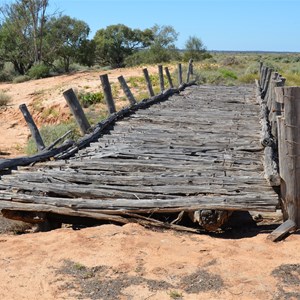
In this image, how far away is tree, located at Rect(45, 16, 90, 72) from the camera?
30.9 metres

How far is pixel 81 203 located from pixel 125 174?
855 mm

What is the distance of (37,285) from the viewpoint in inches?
142

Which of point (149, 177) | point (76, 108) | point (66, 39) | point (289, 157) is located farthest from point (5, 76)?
point (289, 157)

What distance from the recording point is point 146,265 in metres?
3.87

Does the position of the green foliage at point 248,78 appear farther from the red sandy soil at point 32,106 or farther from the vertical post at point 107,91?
the vertical post at point 107,91

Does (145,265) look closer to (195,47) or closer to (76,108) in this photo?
(76,108)

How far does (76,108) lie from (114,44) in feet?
89.9

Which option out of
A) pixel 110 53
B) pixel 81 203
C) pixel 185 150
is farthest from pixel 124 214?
pixel 110 53

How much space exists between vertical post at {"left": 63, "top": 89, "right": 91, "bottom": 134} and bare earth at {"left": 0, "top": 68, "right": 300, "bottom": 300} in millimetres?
3137

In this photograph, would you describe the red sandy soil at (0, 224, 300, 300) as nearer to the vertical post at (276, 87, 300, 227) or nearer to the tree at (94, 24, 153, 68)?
the vertical post at (276, 87, 300, 227)

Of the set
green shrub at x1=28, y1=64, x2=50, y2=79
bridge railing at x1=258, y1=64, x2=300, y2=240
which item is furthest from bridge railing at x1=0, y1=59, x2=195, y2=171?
green shrub at x1=28, y1=64, x2=50, y2=79

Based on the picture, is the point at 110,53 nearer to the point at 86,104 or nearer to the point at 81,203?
the point at 86,104

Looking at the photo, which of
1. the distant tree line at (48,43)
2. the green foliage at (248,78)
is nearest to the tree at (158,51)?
the distant tree line at (48,43)

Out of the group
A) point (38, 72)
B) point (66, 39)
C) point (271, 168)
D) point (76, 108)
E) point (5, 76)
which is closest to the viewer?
point (271, 168)
